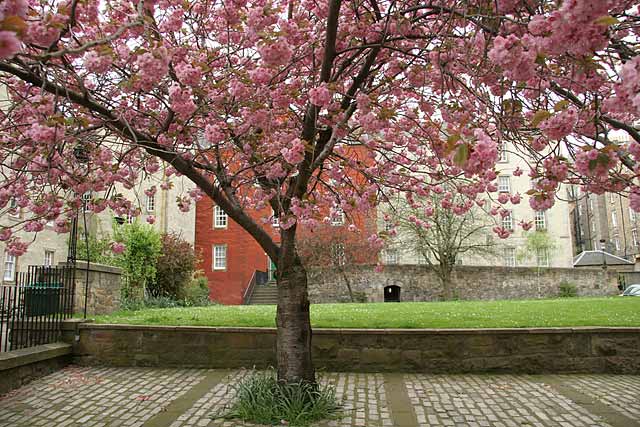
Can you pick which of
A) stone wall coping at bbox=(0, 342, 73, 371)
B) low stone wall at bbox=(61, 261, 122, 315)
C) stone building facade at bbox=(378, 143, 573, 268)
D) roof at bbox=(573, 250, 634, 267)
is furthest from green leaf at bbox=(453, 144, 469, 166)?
roof at bbox=(573, 250, 634, 267)

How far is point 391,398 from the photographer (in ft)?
19.6

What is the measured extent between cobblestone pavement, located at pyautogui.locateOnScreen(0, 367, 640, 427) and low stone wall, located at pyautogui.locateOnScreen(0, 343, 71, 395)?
15cm

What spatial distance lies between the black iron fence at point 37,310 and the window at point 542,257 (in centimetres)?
3212

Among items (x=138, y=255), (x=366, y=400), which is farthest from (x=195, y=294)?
(x=366, y=400)

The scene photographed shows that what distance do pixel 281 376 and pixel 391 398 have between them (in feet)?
4.94

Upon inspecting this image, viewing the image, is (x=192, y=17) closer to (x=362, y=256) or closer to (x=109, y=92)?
(x=109, y=92)

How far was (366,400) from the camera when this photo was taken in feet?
19.2

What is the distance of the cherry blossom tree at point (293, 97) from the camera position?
3.51 metres

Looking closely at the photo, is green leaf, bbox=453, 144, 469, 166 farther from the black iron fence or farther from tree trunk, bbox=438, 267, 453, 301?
tree trunk, bbox=438, 267, 453, 301

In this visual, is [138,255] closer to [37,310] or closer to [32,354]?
[37,310]

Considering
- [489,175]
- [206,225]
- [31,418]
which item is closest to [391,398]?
[489,175]

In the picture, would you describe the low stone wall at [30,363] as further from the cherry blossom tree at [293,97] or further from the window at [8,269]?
the window at [8,269]

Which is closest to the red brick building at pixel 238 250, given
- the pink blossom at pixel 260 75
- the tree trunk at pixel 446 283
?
the tree trunk at pixel 446 283

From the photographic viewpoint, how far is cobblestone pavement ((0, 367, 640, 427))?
5.17 m
